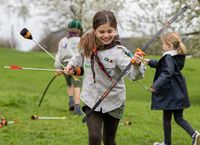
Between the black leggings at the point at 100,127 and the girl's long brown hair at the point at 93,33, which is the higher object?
the girl's long brown hair at the point at 93,33

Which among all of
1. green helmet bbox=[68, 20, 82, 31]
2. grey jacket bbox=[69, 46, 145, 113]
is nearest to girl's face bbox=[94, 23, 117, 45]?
grey jacket bbox=[69, 46, 145, 113]

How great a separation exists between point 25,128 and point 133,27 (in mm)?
14019

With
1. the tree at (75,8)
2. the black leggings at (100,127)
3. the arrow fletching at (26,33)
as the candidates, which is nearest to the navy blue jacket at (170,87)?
the black leggings at (100,127)

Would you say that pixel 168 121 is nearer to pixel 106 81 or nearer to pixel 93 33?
pixel 106 81

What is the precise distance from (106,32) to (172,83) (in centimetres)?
196

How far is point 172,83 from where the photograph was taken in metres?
6.13

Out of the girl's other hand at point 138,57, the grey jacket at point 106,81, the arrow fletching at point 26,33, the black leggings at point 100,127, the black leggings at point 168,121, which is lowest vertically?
the black leggings at point 168,121

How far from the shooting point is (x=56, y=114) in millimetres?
9117

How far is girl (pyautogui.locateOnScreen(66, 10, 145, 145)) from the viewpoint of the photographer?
4.49m

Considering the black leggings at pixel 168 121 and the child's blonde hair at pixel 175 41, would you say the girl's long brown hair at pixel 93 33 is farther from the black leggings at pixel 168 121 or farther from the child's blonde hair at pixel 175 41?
the black leggings at pixel 168 121

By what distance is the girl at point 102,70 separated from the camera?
14.7 ft

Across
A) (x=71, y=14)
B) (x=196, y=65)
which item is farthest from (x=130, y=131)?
(x=71, y=14)

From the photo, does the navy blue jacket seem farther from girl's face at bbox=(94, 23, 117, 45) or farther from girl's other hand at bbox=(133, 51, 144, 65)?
girl's other hand at bbox=(133, 51, 144, 65)

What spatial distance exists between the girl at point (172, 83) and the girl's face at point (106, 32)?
164 cm
